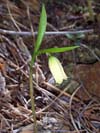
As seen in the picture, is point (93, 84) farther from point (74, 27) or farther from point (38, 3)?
point (38, 3)

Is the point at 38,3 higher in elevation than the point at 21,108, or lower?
higher

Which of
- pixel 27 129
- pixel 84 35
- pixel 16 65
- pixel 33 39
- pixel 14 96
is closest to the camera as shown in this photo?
pixel 27 129

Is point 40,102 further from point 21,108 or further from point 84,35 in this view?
point 84,35

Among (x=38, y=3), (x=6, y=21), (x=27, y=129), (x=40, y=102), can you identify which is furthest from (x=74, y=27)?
(x=27, y=129)

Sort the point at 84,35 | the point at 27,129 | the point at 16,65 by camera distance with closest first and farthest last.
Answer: the point at 27,129
the point at 16,65
the point at 84,35

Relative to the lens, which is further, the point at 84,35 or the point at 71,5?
the point at 71,5

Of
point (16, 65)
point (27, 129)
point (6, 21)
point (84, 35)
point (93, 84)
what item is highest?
point (6, 21)
